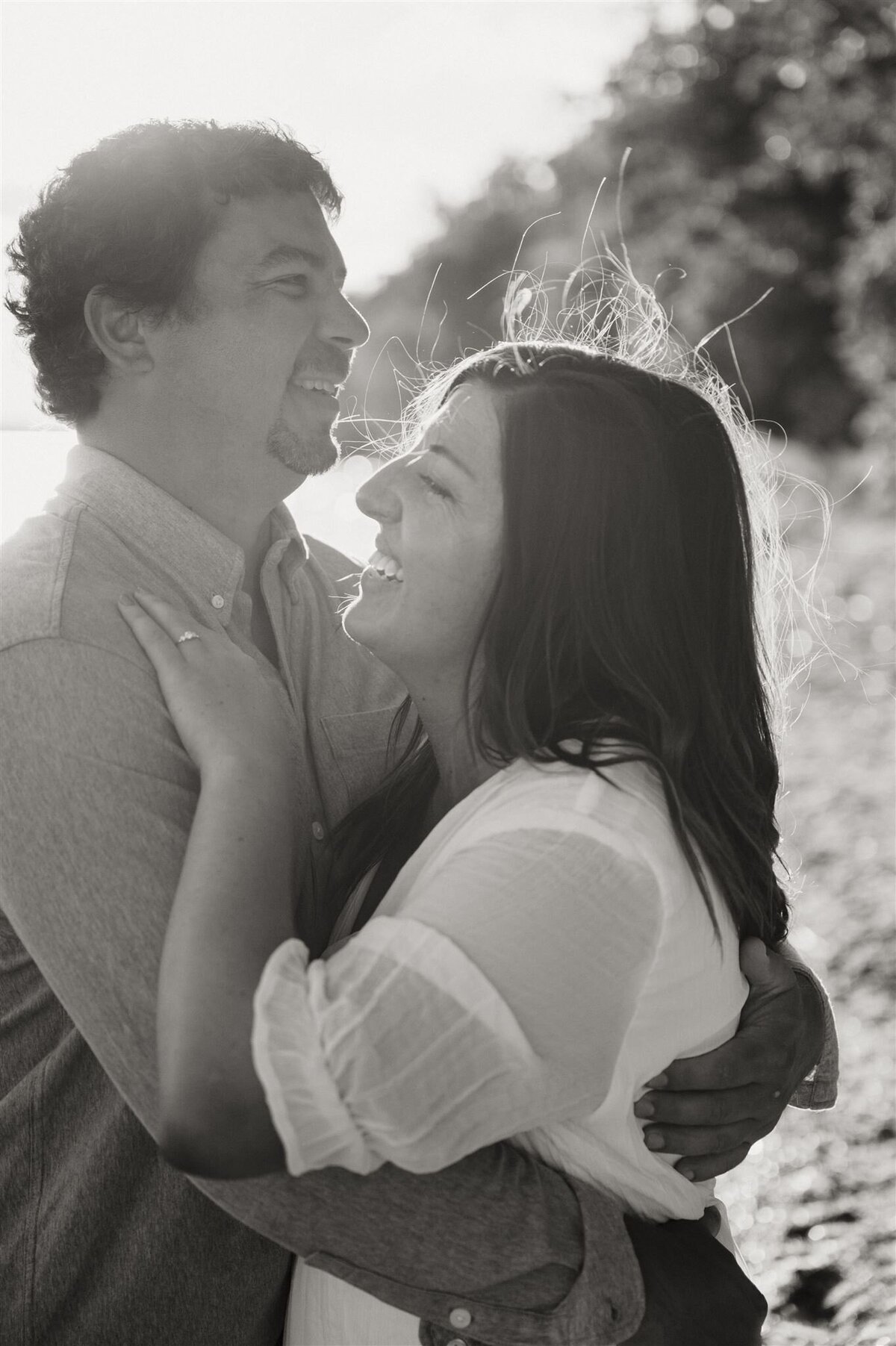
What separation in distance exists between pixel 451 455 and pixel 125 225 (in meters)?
0.94

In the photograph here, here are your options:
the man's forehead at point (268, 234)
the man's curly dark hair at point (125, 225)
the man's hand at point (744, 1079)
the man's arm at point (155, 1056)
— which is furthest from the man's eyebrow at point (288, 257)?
the man's hand at point (744, 1079)

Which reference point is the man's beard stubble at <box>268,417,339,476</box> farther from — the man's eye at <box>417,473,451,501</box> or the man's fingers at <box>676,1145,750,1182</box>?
the man's fingers at <box>676,1145,750,1182</box>

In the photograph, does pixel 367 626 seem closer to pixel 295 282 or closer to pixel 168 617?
pixel 168 617

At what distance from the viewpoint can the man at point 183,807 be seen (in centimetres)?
195

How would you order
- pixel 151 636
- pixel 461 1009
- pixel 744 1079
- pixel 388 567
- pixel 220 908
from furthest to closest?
pixel 388 567 < pixel 744 1079 < pixel 151 636 < pixel 220 908 < pixel 461 1009

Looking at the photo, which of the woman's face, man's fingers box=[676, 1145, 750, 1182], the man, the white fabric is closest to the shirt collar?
the man

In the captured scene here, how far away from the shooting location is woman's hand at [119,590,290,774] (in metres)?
2.03

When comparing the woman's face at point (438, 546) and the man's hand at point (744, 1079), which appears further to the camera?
the woman's face at point (438, 546)

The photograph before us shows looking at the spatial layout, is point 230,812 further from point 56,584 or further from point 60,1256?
point 60,1256

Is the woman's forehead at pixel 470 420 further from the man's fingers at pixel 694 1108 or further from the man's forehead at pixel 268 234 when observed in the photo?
the man's fingers at pixel 694 1108

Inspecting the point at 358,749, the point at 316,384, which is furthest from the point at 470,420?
the point at 358,749

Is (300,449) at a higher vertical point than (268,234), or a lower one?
lower

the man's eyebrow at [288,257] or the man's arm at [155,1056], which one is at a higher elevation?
the man's eyebrow at [288,257]

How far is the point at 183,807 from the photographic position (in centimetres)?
204
